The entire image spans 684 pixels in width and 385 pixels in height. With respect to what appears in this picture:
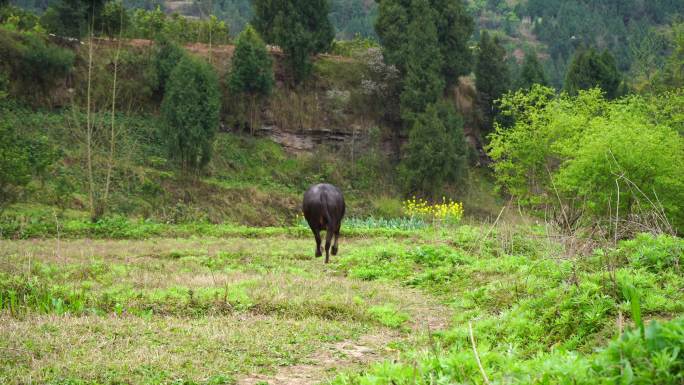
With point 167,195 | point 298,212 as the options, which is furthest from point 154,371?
point 298,212

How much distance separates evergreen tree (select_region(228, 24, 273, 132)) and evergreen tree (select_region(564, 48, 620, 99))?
25.1 metres

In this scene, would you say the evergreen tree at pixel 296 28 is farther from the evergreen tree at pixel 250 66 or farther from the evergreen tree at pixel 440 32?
the evergreen tree at pixel 440 32

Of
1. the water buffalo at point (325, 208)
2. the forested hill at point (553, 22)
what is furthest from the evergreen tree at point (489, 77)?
the forested hill at point (553, 22)

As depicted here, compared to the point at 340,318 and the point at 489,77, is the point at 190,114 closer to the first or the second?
the point at 340,318

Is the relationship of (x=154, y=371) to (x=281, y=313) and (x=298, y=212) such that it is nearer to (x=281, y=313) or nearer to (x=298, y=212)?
(x=281, y=313)

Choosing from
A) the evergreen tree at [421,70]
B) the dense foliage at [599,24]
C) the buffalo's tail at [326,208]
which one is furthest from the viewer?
the dense foliage at [599,24]

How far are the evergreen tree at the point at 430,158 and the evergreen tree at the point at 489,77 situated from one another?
10.7 metres

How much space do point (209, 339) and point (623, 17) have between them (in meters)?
133

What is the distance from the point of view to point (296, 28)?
4228 cm

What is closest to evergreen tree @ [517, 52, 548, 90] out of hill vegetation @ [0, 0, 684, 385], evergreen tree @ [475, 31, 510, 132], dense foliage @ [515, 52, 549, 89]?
dense foliage @ [515, 52, 549, 89]

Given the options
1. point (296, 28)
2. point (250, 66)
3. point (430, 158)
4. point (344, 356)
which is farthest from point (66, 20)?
point (344, 356)

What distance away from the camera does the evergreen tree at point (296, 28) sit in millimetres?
42406

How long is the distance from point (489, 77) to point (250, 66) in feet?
67.1

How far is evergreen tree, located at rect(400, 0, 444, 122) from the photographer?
140 ft
